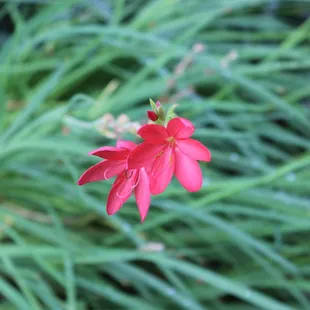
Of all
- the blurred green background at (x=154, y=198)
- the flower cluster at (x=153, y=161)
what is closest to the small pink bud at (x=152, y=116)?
the flower cluster at (x=153, y=161)

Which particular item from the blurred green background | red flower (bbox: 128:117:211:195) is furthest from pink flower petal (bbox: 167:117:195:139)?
the blurred green background

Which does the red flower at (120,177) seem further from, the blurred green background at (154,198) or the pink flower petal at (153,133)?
Answer: the blurred green background at (154,198)

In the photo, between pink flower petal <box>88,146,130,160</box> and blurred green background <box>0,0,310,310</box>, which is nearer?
pink flower petal <box>88,146,130,160</box>

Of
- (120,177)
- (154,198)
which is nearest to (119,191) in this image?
(120,177)

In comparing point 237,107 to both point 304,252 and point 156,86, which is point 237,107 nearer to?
point 156,86

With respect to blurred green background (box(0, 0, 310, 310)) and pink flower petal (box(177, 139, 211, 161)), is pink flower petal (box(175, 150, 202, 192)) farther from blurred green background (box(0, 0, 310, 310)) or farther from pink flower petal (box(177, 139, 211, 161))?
blurred green background (box(0, 0, 310, 310))

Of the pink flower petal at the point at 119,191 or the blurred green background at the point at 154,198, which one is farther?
the blurred green background at the point at 154,198

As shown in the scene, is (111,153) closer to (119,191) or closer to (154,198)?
(119,191)
